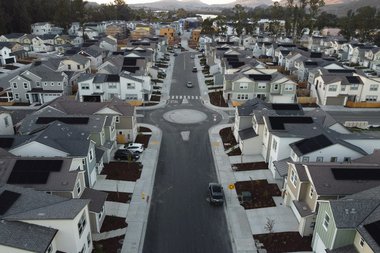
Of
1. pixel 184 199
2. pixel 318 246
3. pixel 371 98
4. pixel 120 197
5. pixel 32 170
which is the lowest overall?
pixel 184 199

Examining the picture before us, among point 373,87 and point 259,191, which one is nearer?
point 259,191

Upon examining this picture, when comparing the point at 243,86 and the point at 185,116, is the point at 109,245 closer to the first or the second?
the point at 185,116

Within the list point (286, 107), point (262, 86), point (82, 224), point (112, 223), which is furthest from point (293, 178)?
point (262, 86)

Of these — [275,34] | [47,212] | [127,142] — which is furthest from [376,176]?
[275,34]

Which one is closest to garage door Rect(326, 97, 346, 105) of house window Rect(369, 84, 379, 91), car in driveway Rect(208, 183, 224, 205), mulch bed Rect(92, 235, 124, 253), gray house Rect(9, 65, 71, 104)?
house window Rect(369, 84, 379, 91)

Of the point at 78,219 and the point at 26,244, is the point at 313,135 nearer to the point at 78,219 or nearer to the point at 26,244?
the point at 78,219

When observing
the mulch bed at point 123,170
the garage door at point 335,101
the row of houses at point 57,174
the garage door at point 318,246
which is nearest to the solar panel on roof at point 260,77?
the garage door at point 335,101

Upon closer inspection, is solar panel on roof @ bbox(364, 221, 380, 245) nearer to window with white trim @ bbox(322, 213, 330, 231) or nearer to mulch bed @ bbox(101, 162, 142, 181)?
window with white trim @ bbox(322, 213, 330, 231)

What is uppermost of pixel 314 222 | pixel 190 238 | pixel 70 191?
pixel 70 191
